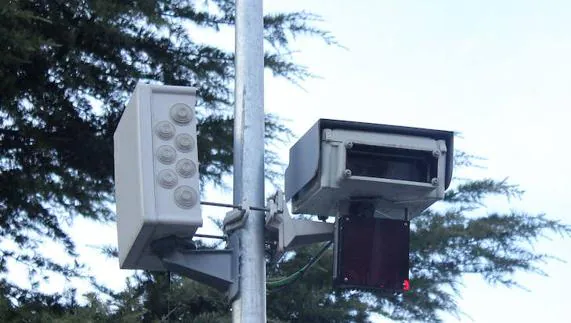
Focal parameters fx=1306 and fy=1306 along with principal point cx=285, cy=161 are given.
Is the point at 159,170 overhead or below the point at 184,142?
below

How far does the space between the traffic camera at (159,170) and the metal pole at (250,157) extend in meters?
0.30

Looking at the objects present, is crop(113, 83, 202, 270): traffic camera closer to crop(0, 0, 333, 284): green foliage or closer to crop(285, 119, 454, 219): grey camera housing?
crop(285, 119, 454, 219): grey camera housing

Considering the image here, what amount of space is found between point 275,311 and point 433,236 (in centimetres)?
153

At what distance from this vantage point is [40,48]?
343 inches

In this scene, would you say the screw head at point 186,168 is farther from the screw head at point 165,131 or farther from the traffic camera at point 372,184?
the traffic camera at point 372,184

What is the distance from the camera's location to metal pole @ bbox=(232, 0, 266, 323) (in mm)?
5586

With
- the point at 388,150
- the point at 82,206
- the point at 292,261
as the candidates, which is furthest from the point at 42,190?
the point at 388,150

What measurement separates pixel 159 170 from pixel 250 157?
575 mm

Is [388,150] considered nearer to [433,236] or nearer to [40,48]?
[40,48]

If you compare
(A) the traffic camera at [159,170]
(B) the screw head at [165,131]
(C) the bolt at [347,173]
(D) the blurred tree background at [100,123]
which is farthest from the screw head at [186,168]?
(D) the blurred tree background at [100,123]

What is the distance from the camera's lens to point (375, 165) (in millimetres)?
5484

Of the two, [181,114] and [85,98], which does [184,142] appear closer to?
[181,114]

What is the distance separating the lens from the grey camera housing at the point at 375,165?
17.8 feet

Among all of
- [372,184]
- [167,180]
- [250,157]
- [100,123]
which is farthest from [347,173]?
[100,123]
